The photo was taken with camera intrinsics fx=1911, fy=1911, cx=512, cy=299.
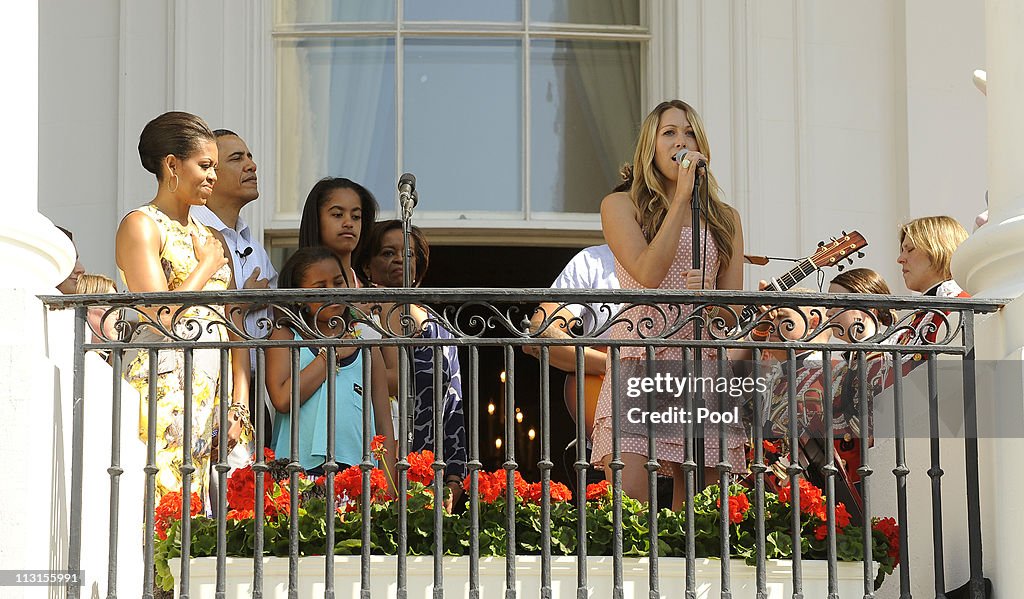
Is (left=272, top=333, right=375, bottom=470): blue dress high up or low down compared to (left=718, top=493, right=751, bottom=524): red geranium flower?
up

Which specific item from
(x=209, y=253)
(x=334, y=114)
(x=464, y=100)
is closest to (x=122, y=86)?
(x=334, y=114)

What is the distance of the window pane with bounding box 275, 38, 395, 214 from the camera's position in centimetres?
992

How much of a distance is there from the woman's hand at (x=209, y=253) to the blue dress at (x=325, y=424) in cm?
46

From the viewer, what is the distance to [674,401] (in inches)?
263

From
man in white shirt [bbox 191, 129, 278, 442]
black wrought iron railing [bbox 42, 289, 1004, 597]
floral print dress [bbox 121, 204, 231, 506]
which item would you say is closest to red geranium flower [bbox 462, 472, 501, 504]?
black wrought iron railing [bbox 42, 289, 1004, 597]

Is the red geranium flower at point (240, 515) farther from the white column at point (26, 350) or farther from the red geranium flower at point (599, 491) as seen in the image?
the red geranium flower at point (599, 491)

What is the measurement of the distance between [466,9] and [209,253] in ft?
10.3

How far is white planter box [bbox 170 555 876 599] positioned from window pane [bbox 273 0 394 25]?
434 cm

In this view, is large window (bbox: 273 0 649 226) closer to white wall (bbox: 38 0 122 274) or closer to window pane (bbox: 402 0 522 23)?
window pane (bbox: 402 0 522 23)

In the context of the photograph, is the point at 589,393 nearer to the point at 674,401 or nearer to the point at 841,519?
the point at 674,401

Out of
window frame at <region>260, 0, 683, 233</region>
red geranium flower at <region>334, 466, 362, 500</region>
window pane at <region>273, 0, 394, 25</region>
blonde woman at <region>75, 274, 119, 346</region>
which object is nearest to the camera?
red geranium flower at <region>334, 466, 362, 500</region>

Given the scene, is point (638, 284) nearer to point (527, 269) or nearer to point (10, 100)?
point (10, 100)

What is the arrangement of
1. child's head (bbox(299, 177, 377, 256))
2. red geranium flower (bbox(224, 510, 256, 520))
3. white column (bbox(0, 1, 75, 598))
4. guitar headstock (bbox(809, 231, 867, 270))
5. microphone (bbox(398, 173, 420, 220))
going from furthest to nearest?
child's head (bbox(299, 177, 377, 256)) < guitar headstock (bbox(809, 231, 867, 270)) < microphone (bbox(398, 173, 420, 220)) < red geranium flower (bbox(224, 510, 256, 520)) < white column (bbox(0, 1, 75, 598))

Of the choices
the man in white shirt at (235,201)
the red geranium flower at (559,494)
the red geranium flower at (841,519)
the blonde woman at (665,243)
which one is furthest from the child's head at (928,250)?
the man in white shirt at (235,201)
